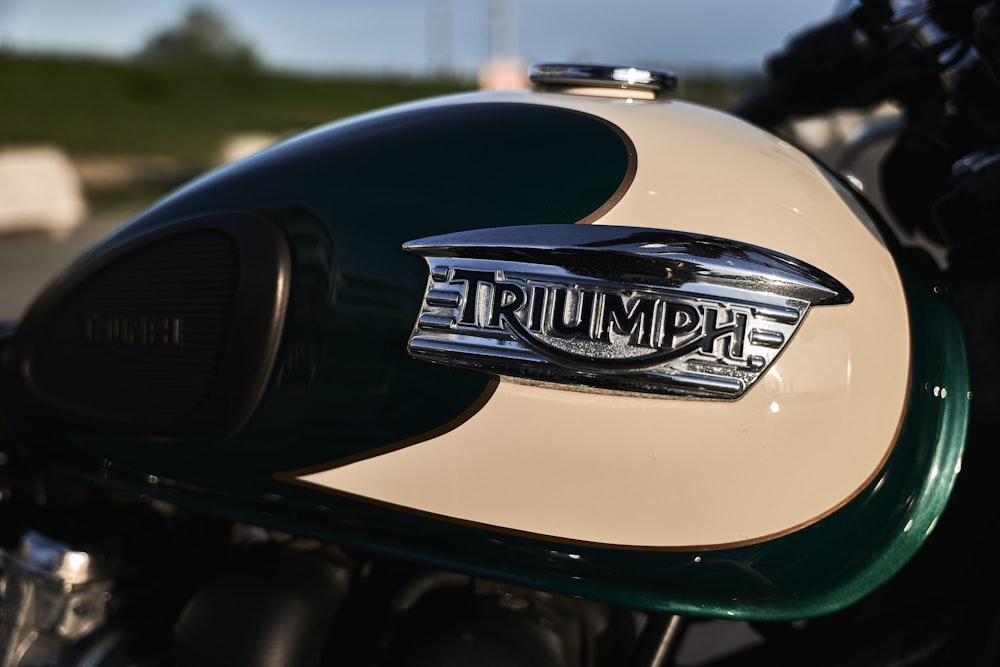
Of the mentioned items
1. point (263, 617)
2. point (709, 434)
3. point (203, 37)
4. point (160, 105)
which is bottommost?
point (263, 617)

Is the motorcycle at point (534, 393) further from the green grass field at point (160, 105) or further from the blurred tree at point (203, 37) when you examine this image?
the blurred tree at point (203, 37)

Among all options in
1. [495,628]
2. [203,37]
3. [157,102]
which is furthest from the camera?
[203,37]

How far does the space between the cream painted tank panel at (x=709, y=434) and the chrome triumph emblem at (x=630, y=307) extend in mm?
20

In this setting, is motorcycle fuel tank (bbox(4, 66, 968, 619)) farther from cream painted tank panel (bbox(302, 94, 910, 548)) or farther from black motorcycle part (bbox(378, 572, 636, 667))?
black motorcycle part (bbox(378, 572, 636, 667))

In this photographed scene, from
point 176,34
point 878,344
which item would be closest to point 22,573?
point 878,344

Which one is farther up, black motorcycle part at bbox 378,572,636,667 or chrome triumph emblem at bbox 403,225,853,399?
chrome triumph emblem at bbox 403,225,853,399

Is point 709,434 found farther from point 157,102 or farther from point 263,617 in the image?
point 157,102

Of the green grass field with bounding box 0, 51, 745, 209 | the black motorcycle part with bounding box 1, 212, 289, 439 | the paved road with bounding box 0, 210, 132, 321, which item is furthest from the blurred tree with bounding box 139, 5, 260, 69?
the black motorcycle part with bounding box 1, 212, 289, 439

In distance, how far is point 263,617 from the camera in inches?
45.1

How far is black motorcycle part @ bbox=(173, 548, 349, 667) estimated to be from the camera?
1135 mm

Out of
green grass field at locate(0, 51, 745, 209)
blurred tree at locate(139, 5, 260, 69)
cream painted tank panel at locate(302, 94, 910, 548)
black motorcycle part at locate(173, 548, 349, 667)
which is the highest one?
blurred tree at locate(139, 5, 260, 69)

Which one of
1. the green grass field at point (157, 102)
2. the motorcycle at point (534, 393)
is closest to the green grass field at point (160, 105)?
the green grass field at point (157, 102)

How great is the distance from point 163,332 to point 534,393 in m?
0.49

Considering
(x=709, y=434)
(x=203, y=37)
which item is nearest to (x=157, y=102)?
(x=709, y=434)
